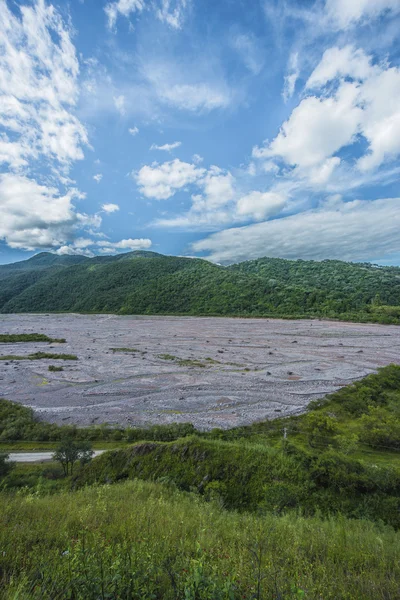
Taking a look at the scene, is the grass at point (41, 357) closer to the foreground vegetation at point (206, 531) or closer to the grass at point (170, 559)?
the foreground vegetation at point (206, 531)

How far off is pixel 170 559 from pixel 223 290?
105033 mm

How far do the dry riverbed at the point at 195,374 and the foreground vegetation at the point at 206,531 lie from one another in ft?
30.0

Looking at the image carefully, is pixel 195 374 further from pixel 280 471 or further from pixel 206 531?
pixel 206 531

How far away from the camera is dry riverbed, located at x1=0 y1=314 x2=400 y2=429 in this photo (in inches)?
952

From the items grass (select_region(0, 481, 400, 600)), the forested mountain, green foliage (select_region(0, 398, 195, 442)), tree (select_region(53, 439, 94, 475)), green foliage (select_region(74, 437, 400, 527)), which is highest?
the forested mountain

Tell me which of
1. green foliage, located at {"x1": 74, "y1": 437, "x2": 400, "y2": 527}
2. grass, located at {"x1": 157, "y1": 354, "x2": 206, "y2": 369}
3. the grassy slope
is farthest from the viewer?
grass, located at {"x1": 157, "y1": 354, "x2": 206, "y2": 369}

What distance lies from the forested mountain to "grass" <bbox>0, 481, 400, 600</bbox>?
75342 mm

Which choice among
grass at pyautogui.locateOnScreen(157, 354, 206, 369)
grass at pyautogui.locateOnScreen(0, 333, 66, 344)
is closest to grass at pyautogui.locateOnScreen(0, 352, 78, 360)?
grass at pyautogui.locateOnScreen(0, 333, 66, 344)

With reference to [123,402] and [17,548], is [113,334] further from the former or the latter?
[17,548]

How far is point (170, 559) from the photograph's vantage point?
122 inches

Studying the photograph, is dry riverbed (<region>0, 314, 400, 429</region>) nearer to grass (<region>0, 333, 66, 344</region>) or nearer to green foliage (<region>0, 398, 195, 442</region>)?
green foliage (<region>0, 398, 195, 442</region>)

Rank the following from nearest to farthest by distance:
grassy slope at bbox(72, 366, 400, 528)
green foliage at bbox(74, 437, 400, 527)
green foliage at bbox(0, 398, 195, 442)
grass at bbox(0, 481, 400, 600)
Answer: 1. grass at bbox(0, 481, 400, 600)
2. green foliage at bbox(74, 437, 400, 527)
3. grassy slope at bbox(72, 366, 400, 528)
4. green foliage at bbox(0, 398, 195, 442)

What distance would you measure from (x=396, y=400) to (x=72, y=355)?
44243 mm

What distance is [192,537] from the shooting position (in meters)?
3.96
